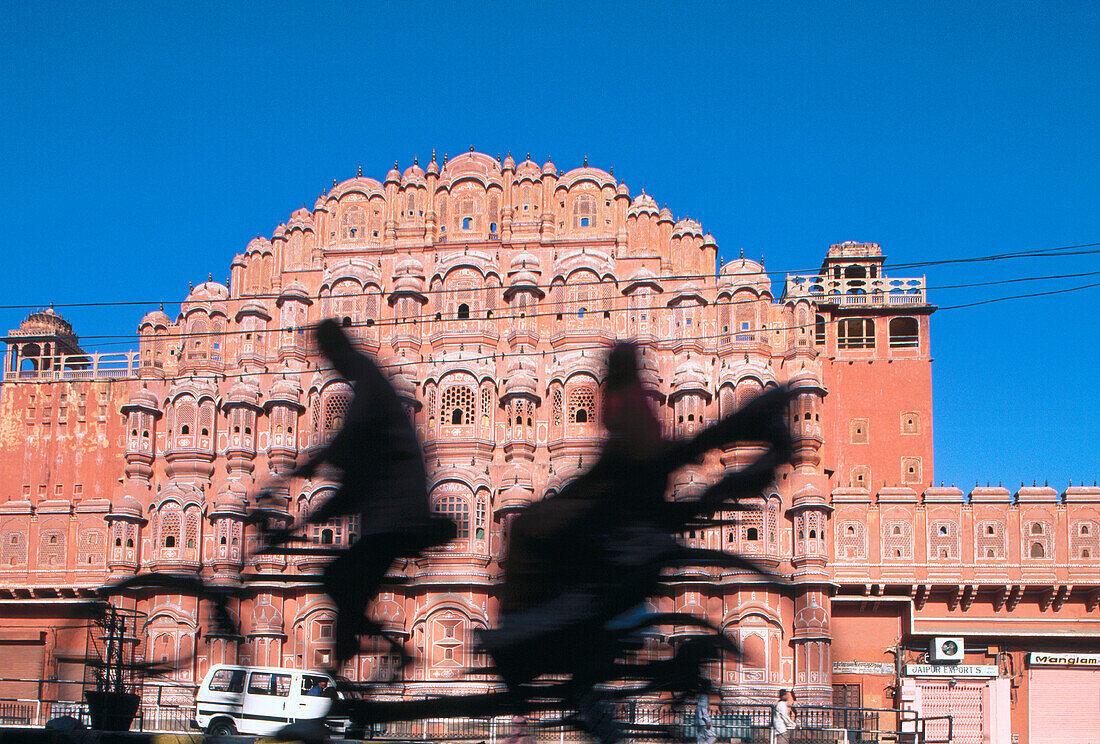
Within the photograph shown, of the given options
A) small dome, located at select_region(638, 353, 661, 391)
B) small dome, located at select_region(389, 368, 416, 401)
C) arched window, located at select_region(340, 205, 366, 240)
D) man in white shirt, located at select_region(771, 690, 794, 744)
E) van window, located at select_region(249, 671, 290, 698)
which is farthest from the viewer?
arched window, located at select_region(340, 205, 366, 240)

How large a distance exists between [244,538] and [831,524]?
98.6 feet

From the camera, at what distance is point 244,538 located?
2.26 meters

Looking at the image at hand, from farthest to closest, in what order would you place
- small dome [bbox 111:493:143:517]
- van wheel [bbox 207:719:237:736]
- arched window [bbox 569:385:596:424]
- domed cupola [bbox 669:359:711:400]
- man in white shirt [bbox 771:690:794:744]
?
1. small dome [bbox 111:493:143:517]
2. arched window [bbox 569:385:596:424]
3. domed cupola [bbox 669:359:711:400]
4. van wheel [bbox 207:719:237:736]
5. man in white shirt [bbox 771:690:794:744]

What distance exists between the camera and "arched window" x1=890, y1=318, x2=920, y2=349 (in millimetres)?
33625

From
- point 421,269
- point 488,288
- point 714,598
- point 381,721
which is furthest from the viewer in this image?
point 421,269

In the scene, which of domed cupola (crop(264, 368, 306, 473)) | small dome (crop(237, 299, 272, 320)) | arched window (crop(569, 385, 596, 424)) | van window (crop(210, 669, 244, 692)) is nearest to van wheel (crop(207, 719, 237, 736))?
van window (crop(210, 669, 244, 692))

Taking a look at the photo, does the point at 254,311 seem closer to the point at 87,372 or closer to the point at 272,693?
the point at 87,372

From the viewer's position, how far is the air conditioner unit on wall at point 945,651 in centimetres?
2911

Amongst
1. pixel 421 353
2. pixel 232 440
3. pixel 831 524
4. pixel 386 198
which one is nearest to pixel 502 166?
pixel 386 198

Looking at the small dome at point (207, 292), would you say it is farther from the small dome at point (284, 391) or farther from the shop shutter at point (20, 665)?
the shop shutter at point (20, 665)

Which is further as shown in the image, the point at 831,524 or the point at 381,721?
the point at 831,524

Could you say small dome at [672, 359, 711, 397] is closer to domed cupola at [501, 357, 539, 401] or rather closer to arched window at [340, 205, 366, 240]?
domed cupola at [501, 357, 539, 401]

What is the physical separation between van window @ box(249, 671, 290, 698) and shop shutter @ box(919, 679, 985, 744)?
28.4 meters

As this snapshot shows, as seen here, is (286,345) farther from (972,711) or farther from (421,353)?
(972,711)
